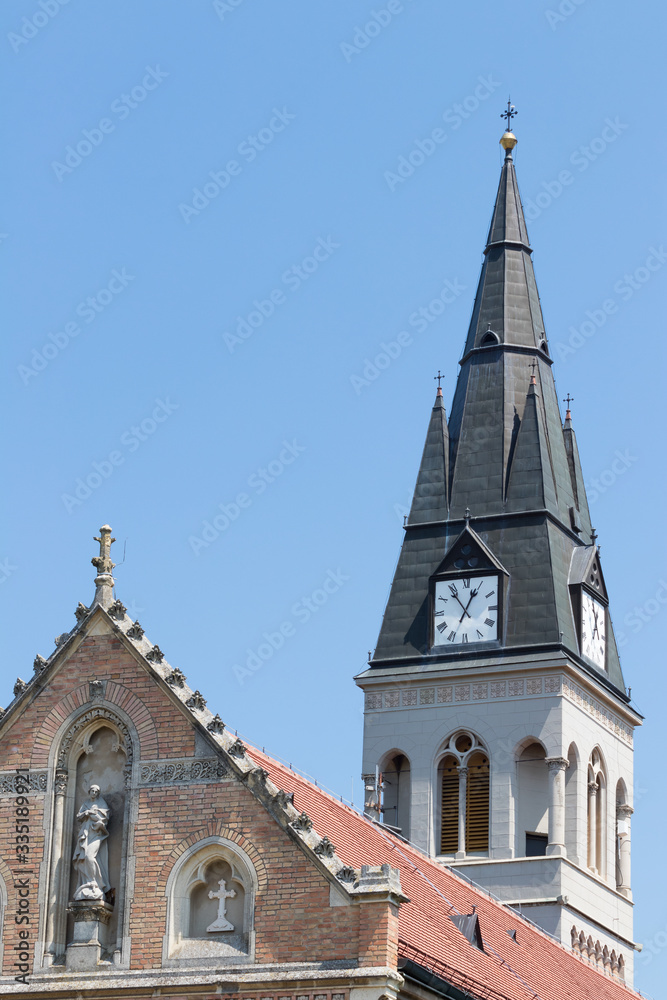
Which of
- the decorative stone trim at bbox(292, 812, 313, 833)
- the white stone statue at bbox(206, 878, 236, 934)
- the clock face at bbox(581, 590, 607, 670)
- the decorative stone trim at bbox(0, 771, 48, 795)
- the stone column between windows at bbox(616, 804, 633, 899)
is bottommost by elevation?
the white stone statue at bbox(206, 878, 236, 934)

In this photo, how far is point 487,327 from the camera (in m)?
80.1

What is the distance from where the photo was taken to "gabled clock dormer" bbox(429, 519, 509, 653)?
74.1 m

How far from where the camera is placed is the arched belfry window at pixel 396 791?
2879 inches

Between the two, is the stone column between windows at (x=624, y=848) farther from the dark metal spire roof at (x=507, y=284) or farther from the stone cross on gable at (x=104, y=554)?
the stone cross on gable at (x=104, y=554)

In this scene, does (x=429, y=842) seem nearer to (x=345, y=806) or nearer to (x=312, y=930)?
(x=345, y=806)

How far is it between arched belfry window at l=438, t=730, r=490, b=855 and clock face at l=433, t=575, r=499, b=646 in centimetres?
321

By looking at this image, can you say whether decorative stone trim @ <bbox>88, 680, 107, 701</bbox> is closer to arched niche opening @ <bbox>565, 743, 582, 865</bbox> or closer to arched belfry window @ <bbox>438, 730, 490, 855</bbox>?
arched belfry window @ <bbox>438, 730, 490, 855</bbox>

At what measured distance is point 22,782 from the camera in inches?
1444

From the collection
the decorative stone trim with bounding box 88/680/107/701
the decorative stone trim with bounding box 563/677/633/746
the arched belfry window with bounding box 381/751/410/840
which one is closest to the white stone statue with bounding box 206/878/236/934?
the decorative stone trim with bounding box 88/680/107/701

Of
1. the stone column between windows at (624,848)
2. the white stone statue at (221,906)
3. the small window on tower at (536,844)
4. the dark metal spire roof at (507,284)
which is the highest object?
the dark metal spire roof at (507,284)

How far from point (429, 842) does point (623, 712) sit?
9.49 meters

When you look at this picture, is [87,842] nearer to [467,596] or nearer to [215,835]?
[215,835]

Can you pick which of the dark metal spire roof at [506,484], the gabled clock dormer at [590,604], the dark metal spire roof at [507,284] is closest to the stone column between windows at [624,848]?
the dark metal spire roof at [506,484]

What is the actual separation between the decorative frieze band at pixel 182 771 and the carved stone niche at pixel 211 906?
41.2 inches
